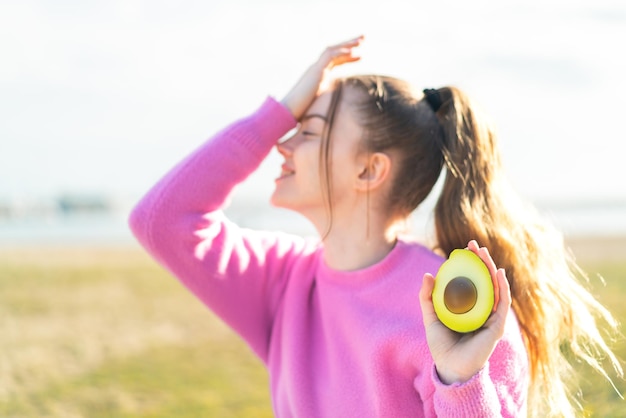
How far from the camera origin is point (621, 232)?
21922 mm

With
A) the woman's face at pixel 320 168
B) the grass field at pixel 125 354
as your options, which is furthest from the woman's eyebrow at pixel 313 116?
the grass field at pixel 125 354

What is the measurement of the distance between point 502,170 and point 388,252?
20.3 inches

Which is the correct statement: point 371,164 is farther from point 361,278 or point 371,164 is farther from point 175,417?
point 175,417

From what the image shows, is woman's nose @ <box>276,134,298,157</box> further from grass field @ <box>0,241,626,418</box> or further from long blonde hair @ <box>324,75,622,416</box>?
grass field @ <box>0,241,626,418</box>

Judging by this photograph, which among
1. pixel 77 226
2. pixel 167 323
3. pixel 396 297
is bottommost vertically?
pixel 77 226

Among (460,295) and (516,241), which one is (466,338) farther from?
(516,241)

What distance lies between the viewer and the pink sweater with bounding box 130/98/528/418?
2.56 m

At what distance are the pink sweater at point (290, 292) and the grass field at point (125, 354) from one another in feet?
3.16

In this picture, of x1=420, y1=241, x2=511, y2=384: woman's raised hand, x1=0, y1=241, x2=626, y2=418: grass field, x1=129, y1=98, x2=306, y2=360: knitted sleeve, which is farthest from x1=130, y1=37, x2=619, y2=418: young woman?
x1=0, y1=241, x2=626, y2=418: grass field

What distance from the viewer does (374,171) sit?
2.81m

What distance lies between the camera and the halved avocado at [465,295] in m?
2.03

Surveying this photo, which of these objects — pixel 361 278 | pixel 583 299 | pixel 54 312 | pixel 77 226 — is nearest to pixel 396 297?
pixel 361 278

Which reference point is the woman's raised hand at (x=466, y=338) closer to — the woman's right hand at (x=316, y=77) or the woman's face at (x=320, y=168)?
the woman's face at (x=320, y=168)

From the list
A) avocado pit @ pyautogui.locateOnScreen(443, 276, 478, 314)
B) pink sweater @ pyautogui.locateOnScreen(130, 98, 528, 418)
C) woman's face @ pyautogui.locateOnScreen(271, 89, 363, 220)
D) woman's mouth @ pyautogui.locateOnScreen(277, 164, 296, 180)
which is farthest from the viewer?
woman's mouth @ pyautogui.locateOnScreen(277, 164, 296, 180)
